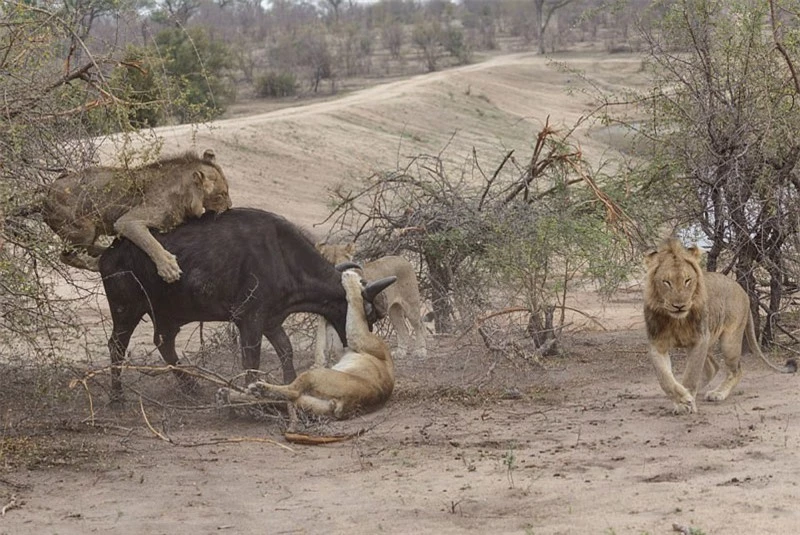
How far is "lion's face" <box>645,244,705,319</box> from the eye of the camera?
8.45 meters

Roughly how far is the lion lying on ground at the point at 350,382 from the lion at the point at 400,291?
1348 mm

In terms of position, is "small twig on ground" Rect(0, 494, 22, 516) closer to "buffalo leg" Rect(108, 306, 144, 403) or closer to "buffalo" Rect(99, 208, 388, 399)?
"buffalo" Rect(99, 208, 388, 399)

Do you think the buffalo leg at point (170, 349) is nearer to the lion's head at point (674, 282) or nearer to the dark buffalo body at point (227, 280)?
the dark buffalo body at point (227, 280)

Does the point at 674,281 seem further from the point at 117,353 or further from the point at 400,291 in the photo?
the point at 117,353

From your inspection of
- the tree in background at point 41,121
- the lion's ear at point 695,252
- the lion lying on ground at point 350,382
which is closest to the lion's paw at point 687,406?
the lion's ear at point 695,252

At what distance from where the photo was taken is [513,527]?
20.2 feet

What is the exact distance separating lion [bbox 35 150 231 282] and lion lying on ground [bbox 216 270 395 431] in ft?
3.77

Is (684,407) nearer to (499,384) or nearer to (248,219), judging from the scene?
(499,384)

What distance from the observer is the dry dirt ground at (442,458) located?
638 cm

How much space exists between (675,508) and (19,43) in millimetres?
5141

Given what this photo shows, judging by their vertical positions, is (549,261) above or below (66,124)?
below

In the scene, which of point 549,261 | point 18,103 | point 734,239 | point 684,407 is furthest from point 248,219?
point 734,239

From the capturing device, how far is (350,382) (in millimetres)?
8742

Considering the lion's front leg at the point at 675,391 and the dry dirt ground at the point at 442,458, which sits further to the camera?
the lion's front leg at the point at 675,391
